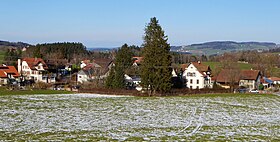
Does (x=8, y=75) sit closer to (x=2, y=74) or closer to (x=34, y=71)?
(x=2, y=74)

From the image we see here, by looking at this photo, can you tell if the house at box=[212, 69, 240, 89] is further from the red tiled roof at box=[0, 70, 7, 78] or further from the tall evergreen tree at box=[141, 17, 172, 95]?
the red tiled roof at box=[0, 70, 7, 78]

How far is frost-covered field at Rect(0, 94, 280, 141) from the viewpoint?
20.3 meters

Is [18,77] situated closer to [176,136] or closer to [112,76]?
[112,76]

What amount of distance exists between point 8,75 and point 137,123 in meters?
56.7

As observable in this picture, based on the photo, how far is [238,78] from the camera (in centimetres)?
7131

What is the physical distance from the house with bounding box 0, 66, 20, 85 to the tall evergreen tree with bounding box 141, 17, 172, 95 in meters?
31.8

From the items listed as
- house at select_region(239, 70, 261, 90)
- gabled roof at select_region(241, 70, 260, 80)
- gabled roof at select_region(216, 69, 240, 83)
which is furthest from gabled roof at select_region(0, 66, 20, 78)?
gabled roof at select_region(241, 70, 260, 80)

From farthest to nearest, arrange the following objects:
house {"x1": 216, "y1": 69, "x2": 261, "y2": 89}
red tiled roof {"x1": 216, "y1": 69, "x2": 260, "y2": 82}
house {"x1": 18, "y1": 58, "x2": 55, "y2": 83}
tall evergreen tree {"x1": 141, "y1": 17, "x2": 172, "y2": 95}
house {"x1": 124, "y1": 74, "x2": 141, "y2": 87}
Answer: house {"x1": 18, "y1": 58, "x2": 55, "y2": 83} < house {"x1": 216, "y1": 69, "x2": 261, "y2": 89} < red tiled roof {"x1": 216, "y1": 69, "x2": 260, "y2": 82} < house {"x1": 124, "y1": 74, "x2": 141, "y2": 87} < tall evergreen tree {"x1": 141, "y1": 17, "x2": 172, "y2": 95}

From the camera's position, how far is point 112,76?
5931 centimetres

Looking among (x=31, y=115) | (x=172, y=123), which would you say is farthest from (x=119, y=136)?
(x=31, y=115)

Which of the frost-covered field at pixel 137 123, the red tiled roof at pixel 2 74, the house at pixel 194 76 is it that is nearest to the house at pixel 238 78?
the house at pixel 194 76

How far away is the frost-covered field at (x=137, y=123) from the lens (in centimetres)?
2027

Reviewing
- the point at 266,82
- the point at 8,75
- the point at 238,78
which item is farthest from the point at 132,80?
the point at 266,82

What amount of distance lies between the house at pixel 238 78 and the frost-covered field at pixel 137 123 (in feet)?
116
